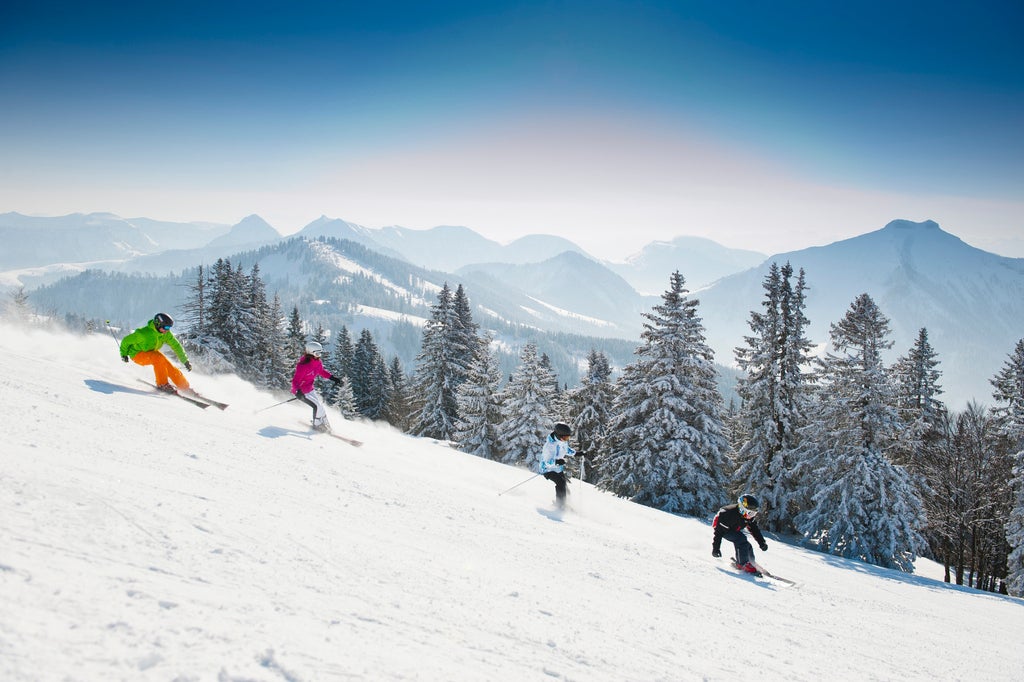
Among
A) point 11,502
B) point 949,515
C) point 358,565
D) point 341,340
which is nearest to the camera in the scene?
point 11,502

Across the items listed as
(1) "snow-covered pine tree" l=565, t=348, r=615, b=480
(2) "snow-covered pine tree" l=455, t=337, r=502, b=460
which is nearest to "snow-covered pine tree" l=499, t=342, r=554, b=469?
(2) "snow-covered pine tree" l=455, t=337, r=502, b=460

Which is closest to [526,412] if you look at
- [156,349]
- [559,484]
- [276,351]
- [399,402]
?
[559,484]

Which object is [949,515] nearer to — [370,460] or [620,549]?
[620,549]

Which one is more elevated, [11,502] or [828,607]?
[11,502]

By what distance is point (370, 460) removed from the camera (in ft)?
35.2

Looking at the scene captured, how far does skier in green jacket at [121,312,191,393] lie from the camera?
12.0 metres

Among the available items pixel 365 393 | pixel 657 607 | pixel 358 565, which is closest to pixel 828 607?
pixel 657 607

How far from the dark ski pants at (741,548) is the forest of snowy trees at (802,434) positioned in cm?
1355

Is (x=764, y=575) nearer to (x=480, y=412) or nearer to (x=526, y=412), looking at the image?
(x=526, y=412)

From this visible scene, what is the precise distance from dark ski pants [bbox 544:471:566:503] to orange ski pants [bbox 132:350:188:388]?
9.14 metres

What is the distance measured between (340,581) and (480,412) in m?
28.9

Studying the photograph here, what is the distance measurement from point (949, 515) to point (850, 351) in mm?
9193

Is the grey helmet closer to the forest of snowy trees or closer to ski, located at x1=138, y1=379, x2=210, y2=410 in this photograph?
ski, located at x1=138, y1=379, x2=210, y2=410

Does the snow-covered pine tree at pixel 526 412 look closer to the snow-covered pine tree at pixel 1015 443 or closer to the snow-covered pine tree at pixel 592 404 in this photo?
the snow-covered pine tree at pixel 592 404
